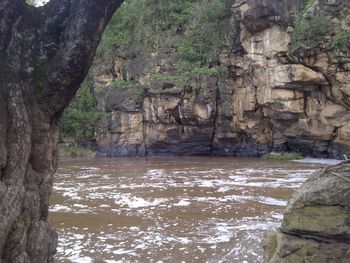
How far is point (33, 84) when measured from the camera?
4.30m

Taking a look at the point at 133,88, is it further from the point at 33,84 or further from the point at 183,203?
the point at 33,84

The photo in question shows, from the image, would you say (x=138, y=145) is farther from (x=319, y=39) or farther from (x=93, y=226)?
(x=93, y=226)

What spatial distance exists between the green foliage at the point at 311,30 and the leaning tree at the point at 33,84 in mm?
A: 19976

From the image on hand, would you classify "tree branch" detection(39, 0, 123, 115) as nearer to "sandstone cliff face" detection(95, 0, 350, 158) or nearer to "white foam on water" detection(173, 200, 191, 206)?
"white foam on water" detection(173, 200, 191, 206)

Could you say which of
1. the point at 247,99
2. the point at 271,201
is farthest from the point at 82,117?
the point at 271,201

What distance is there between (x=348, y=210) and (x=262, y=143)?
79.1 ft

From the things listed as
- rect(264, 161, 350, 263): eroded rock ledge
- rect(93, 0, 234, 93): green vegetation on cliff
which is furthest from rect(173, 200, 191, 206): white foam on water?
rect(93, 0, 234, 93): green vegetation on cliff

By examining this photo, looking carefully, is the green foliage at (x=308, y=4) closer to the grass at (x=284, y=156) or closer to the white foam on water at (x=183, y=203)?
the grass at (x=284, y=156)

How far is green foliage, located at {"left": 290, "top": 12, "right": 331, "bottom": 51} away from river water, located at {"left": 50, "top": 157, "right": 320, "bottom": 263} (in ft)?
21.6

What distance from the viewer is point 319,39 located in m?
22.6

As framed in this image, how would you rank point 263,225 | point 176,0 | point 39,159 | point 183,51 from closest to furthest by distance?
point 39,159 → point 263,225 → point 183,51 → point 176,0

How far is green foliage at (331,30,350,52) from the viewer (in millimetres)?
21641

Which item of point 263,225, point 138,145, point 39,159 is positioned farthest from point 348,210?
point 138,145

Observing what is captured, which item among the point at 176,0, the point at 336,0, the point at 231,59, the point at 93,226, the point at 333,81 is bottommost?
the point at 93,226
